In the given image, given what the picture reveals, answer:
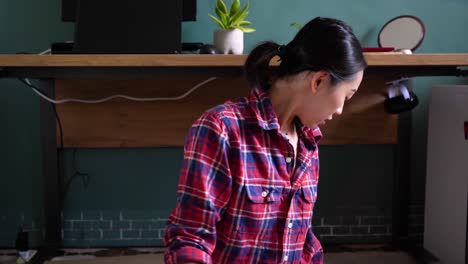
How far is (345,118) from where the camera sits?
2125mm

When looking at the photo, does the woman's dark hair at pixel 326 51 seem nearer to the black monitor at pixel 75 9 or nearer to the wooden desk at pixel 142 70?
the wooden desk at pixel 142 70

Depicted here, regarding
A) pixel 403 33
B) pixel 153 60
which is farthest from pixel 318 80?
pixel 403 33

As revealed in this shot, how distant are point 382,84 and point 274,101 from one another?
4.07ft

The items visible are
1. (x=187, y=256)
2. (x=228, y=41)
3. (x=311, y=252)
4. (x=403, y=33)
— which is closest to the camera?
(x=187, y=256)

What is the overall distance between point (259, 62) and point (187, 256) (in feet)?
1.30

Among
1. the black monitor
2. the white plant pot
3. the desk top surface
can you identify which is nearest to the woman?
the desk top surface

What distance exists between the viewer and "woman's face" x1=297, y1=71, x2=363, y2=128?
0.92 metres

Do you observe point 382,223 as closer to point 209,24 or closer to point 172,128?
point 172,128

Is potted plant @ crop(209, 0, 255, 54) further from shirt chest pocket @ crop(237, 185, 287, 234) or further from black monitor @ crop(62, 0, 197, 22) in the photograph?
shirt chest pocket @ crop(237, 185, 287, 234)

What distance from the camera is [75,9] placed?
1.85m

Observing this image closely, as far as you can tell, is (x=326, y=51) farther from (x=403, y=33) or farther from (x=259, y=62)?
(x=403, y=33)

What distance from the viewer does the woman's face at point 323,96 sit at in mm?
920

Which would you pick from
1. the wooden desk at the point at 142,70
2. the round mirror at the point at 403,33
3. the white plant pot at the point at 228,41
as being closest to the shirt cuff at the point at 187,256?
the wooden desk at the point at 142,70

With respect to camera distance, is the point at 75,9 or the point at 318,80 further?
the point at 75,9
